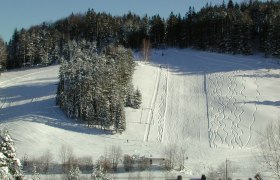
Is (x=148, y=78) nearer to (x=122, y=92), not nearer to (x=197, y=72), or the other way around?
(x=197, y=72)

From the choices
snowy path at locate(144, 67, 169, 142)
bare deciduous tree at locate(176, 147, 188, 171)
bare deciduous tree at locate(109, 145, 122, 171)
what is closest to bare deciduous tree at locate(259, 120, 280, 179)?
bare deciduous tree at locate(176, 147, 188, 171)

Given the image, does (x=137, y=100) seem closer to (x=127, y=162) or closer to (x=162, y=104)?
(x=162, y=104)

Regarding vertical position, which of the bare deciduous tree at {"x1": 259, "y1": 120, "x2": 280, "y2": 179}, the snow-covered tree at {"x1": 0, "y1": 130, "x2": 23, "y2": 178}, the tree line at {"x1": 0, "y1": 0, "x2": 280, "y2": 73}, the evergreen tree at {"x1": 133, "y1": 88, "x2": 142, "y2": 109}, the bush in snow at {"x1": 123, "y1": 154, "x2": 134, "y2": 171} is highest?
the tree line at {"x1": 0, "y1": 0, "x2": 280, "y2": 73}

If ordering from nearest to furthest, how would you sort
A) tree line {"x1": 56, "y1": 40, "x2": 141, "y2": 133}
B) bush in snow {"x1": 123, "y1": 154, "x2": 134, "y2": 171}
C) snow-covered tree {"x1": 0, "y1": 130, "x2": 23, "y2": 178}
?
1. snow-covered tree {"x1": 0, "y1": 130, "x2": 23, "y2": 178}
2. bush in snow {"x1": 123, "y1": 154, "x2": 134, "y2": 171}
3. tree line {"x1": 56, "y1": 40, "x2": 141, "y2": 133}

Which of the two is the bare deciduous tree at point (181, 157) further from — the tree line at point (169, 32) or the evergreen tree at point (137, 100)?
the tree line at point (169, 32)

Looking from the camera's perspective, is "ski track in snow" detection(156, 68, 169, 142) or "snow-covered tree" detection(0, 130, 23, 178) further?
"ski track in snow" detection(156, 68, 169, 142)

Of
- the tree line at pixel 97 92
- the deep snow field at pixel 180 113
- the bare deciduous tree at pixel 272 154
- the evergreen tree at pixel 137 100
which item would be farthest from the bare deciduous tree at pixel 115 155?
the evergreen tree at pixel 137 100

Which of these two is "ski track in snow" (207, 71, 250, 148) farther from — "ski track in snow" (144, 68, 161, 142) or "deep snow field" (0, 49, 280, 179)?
"ski track in snow" (144, 68, 161, 142)
